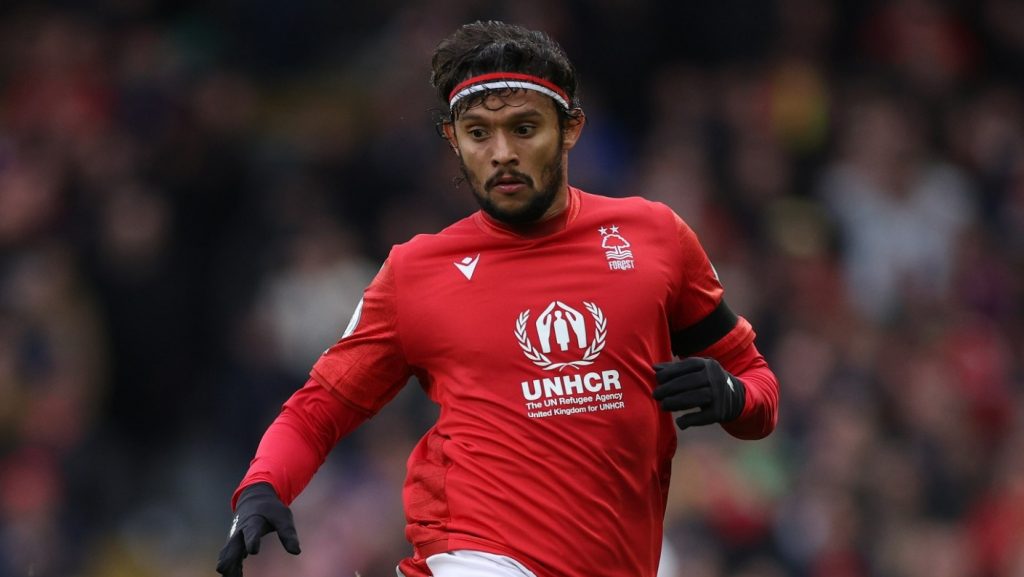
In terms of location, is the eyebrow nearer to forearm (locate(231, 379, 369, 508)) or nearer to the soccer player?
the soccer player

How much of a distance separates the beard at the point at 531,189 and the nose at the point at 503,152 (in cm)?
3

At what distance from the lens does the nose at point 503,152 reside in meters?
4.96

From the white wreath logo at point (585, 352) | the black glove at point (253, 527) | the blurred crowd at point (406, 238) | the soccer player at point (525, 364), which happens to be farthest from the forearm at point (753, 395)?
the blurred crowd at point (406, 238)

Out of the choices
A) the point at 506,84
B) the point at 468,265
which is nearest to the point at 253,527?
the point at 468,265

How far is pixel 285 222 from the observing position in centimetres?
1084

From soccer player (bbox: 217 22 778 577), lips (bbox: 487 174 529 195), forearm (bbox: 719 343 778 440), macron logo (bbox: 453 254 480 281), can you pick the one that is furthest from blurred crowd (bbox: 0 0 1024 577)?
lips (bbox: 487 174 529 195)

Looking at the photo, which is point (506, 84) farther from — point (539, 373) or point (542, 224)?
point (539, 373)

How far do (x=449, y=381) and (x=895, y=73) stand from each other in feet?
28.9

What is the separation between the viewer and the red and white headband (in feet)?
16.4

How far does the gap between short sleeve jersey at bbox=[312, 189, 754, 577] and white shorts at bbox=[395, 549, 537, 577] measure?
0.08 ft

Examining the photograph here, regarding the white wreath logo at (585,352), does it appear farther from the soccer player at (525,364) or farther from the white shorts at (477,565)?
the white shorts at (477,565)

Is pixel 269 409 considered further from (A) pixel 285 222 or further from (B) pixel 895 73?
(B) pixel 895 73

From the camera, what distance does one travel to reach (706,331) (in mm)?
5238

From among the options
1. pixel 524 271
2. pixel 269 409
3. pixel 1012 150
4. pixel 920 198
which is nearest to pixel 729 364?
pixel 524 271
